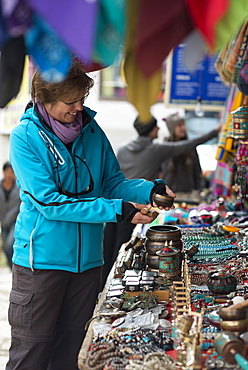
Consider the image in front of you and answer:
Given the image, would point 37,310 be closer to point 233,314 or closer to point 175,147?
point 233,314

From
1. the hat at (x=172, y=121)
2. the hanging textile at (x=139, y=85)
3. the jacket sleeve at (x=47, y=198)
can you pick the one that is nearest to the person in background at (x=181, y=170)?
the hat at (x=172, y=121)

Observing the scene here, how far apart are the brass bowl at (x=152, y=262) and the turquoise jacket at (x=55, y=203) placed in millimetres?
282

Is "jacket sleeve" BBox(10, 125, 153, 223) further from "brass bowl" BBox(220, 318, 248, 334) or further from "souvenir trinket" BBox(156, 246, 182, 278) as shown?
"brass bowl" BBox(220, 318, 248, 334)

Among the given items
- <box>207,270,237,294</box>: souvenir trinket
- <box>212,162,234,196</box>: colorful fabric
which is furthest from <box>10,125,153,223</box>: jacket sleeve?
<box>212,162,234,196</box>: colorful fabric

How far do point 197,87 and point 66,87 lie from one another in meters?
4.40

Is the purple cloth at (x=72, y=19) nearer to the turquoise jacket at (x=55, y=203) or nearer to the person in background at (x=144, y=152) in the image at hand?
the turquoise jacket at (x=55, y=203)

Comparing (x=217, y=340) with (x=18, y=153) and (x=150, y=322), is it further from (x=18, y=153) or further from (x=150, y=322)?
(x=18, y=153)

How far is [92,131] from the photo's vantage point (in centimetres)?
308

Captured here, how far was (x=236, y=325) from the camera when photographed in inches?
74.9

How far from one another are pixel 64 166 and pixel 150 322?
37.9 inches

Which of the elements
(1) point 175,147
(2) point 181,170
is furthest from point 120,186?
(2) point 181,170

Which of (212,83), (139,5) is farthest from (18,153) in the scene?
(212,83)

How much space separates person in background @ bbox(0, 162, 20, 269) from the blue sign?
2159mm

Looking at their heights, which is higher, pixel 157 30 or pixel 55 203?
pixel 157 30
